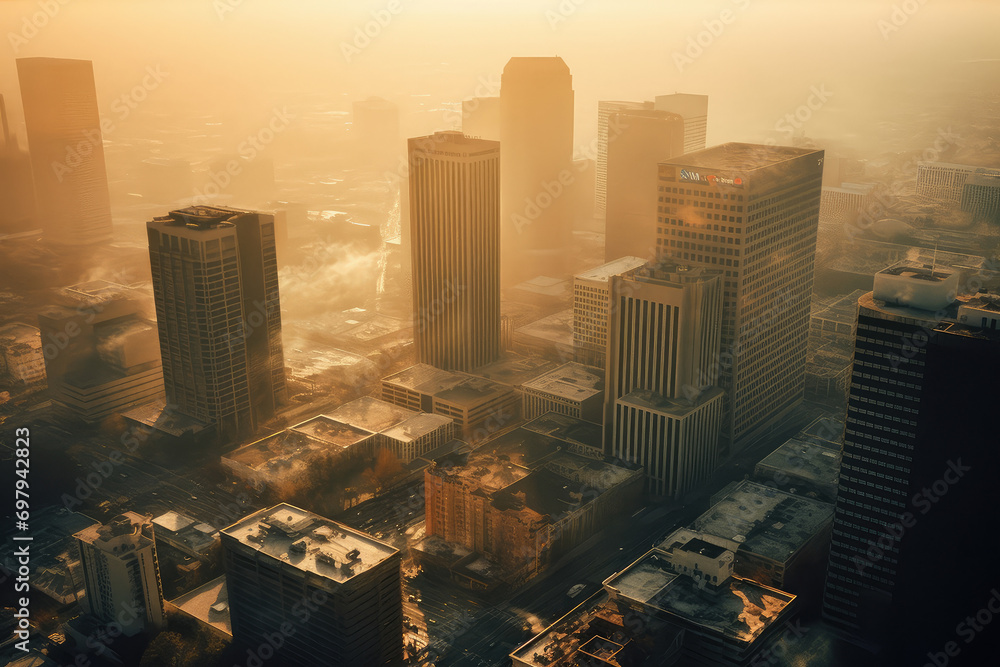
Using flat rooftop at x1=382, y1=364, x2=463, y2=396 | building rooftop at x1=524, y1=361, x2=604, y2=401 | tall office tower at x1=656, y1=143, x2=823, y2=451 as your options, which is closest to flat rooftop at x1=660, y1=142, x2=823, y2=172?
tall office tower at x1=656, y1=143, x2=823, y2=451

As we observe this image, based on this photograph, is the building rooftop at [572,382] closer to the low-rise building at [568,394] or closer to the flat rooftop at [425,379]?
the low-rise building at [568,394]

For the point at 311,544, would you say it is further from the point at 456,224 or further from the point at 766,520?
the point at 456,224

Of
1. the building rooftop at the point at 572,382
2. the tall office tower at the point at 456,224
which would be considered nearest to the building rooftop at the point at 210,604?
the building rooftop at the point at 572,382

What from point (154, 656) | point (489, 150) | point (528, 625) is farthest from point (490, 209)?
point (154, 656)

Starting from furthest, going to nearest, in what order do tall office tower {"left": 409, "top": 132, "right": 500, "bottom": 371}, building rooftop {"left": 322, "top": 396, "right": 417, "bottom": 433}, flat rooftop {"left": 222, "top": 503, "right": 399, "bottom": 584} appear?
tall office tower {"left": 409, "top": 132, "right": 500, "bottom": 371}
building rooftop {"left": 322, "top": 396, "right": 417, "bottom": 433}
flat rooftop {"left": 222, "top": 503, "right": 399, "bottom": 584}

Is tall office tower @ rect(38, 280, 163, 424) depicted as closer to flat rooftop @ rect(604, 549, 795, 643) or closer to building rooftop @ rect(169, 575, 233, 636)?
building rooftop @ rect(169, 575, 233, 636)
